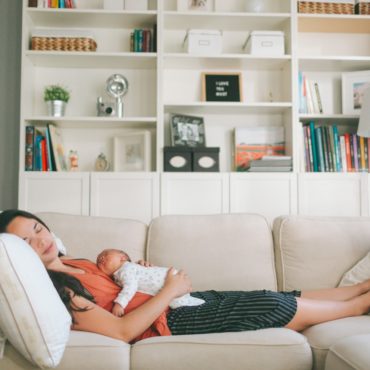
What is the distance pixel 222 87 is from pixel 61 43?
3.68 feet

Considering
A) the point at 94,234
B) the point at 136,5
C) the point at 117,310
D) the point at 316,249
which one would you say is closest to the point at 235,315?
the point at 117,310

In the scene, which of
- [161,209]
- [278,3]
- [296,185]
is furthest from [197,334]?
[278,3]

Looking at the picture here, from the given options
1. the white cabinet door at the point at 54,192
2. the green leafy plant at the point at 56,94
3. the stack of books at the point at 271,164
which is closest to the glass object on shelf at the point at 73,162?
the white cabinet door at the point at 54,192

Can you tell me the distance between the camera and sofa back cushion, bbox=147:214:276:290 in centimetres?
204

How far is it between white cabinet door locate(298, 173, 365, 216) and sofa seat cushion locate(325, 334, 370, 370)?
158cm

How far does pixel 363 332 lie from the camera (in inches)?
61.2

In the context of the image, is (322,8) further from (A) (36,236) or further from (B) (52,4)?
(A) (36,236)

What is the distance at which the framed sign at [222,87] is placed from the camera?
3172mm

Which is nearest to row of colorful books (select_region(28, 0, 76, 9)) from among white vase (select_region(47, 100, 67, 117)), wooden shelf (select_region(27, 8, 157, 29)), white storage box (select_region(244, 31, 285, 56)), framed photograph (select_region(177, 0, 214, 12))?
wooden shelf (select_region(27, 8, 157, 29))

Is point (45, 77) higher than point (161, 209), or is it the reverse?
point (45, 77)

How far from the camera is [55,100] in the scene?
3.04m

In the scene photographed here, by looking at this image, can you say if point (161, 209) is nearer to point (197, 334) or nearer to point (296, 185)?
point (296, 185)

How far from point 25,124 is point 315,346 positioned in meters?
2.25

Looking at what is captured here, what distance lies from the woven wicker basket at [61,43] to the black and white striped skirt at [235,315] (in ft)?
6.63
